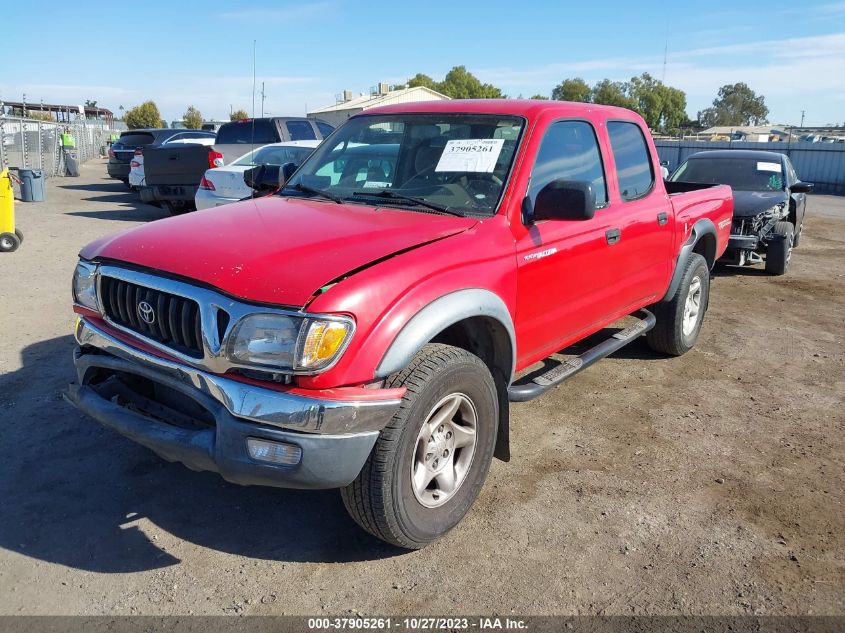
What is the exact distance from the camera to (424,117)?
4059 millimetres

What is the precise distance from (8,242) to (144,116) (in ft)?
163

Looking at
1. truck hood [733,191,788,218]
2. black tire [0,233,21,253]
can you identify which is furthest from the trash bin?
truck hood [733,191,788,218]

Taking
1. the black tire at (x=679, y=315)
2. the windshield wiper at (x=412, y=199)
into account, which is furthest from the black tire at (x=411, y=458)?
the black tire at (x=679, y=315)

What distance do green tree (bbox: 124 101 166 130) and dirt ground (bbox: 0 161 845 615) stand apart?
53.8 m

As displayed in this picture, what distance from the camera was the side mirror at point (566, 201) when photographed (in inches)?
132

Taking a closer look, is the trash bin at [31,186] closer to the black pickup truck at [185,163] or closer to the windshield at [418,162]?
the black pickup truck at [185,163]

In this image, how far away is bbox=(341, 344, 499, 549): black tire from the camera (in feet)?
8.94

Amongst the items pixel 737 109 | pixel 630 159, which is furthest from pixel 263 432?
pixel 737 109

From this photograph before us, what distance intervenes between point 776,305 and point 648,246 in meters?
4.05

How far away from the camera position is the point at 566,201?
11.0ft

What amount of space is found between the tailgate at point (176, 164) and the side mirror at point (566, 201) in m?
9.66

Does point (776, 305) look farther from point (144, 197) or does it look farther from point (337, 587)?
point (144, 197)

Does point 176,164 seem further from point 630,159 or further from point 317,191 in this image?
point 630,159

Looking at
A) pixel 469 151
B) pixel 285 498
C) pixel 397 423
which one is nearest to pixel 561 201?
pixel 469 151
